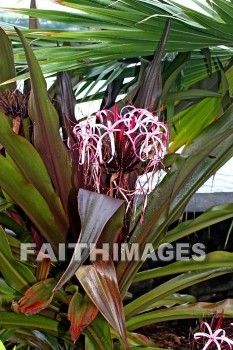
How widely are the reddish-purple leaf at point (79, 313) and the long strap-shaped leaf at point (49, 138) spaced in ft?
0.47

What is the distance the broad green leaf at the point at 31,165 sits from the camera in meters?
0.72

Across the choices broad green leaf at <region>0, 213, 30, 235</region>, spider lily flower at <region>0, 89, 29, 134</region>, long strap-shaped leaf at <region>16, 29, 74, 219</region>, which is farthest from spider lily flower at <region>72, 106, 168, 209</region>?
broad green leaf at <region>0, 213, 30, 235</region>

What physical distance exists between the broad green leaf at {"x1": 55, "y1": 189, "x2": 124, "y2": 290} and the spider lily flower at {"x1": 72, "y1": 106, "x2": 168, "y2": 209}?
6 cm

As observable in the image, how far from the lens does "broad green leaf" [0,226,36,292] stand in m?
0.80

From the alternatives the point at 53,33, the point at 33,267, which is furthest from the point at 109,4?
the point at 33,267

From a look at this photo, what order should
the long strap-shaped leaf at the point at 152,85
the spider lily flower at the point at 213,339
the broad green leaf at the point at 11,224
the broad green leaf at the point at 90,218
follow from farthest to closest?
the broad green leaf at the point at 11,224 < the long strap-shaped leaf at the point at 152,85 < the spider lily flower at the point at 213,339 < the broad green leaf at the point at 90,218

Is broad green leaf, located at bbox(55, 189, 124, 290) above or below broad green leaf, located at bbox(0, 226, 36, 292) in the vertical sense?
above

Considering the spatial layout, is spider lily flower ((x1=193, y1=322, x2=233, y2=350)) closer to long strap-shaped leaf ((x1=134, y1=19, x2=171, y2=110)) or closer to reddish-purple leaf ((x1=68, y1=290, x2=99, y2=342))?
reddish-purple leaf ((x1=68, y1=290, x2=99, y2=342))

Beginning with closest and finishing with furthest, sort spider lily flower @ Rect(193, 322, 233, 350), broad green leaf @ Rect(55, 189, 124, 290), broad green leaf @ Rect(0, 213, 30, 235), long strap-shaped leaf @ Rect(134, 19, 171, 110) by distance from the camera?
broad green leaf @ Rect(55, 189, 124, 290) → spider lily flower @ Rect(193, 322, 233, 350) → long strap-shaped leaf @ Rect(134, 19, 171, 110) → broad green leaf @ Rect(0, 213, 30, 235)

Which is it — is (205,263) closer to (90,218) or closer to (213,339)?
(213,339)

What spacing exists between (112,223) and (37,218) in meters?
0.11

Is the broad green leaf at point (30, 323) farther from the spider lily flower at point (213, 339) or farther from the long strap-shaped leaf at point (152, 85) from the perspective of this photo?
the long strap-shaped leaf at point (152, 85)

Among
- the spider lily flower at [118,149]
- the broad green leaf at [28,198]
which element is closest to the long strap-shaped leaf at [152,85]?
the spider lily flower at [118,149]

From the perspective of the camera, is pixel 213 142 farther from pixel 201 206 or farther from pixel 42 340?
pixel 201 206
